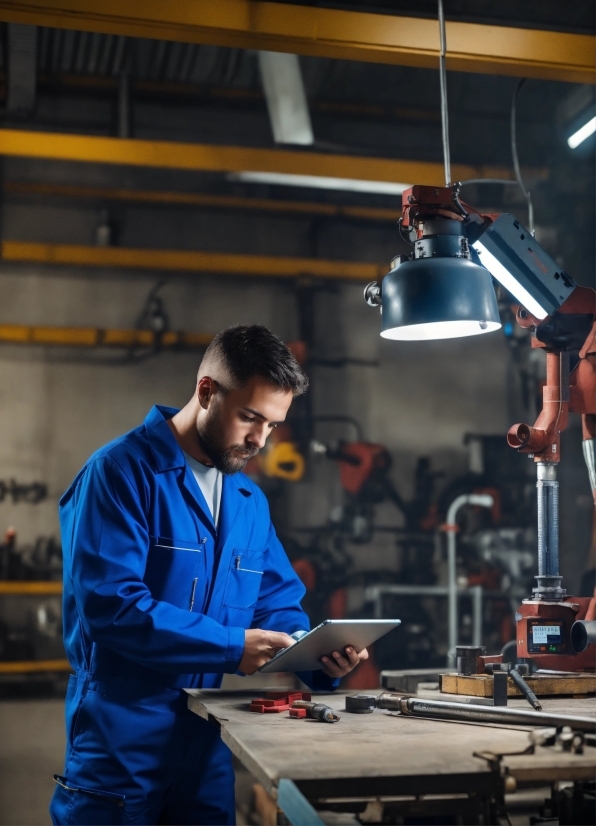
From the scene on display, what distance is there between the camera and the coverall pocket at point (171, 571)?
6.11 feet

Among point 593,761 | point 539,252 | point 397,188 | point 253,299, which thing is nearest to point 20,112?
point 253,299

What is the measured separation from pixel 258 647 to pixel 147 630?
0.23 m

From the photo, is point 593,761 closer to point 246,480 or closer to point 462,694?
point 462,694

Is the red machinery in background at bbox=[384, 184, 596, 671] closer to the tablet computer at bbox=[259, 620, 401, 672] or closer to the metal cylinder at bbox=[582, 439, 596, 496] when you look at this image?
the metal cylinder at bbox=[582, 439, 596, 496]

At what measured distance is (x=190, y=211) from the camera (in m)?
4.57

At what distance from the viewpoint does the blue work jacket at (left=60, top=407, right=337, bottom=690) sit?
1.67 m

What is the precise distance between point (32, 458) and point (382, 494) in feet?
5.81

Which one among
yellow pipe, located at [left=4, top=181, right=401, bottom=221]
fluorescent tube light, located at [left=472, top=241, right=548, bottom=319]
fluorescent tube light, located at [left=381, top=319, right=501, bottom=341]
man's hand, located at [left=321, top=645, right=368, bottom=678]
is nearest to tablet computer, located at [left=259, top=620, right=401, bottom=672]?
man's hand, located at [left=321, top=645, right=368, bottom=678]

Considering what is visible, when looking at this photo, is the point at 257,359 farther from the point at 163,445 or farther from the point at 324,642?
the point at 324,642

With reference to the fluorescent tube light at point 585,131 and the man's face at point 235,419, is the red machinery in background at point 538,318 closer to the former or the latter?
the man's face at point 235,419

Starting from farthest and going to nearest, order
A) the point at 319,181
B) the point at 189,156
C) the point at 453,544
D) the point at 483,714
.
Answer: the point at 453,544
the point at 319,181
the point at 189,156
the point at 483,714

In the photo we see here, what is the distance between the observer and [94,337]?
4324 millimetres

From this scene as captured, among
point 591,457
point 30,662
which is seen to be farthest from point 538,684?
point 30,662

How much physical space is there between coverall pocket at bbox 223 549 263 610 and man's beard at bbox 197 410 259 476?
0.19 metres
